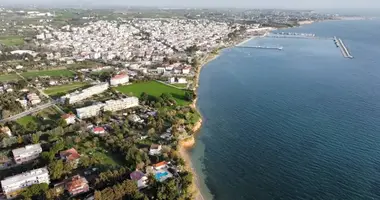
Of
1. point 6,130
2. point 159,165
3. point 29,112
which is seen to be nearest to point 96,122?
point 6,130

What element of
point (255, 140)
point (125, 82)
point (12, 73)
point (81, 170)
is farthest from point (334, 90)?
point (12, 73)

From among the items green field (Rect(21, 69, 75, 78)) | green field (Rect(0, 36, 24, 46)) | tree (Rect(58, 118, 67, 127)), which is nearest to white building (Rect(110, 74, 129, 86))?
green field (Rect(21, 69, 75, 78))

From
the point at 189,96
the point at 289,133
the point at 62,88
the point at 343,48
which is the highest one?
the point at 343,48

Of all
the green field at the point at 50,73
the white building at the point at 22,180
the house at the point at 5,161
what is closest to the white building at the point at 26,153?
the house at the point at 5,161

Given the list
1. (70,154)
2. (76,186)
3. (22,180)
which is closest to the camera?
(76,186)

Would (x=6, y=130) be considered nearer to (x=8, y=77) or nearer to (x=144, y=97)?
(x=144, y=97)
